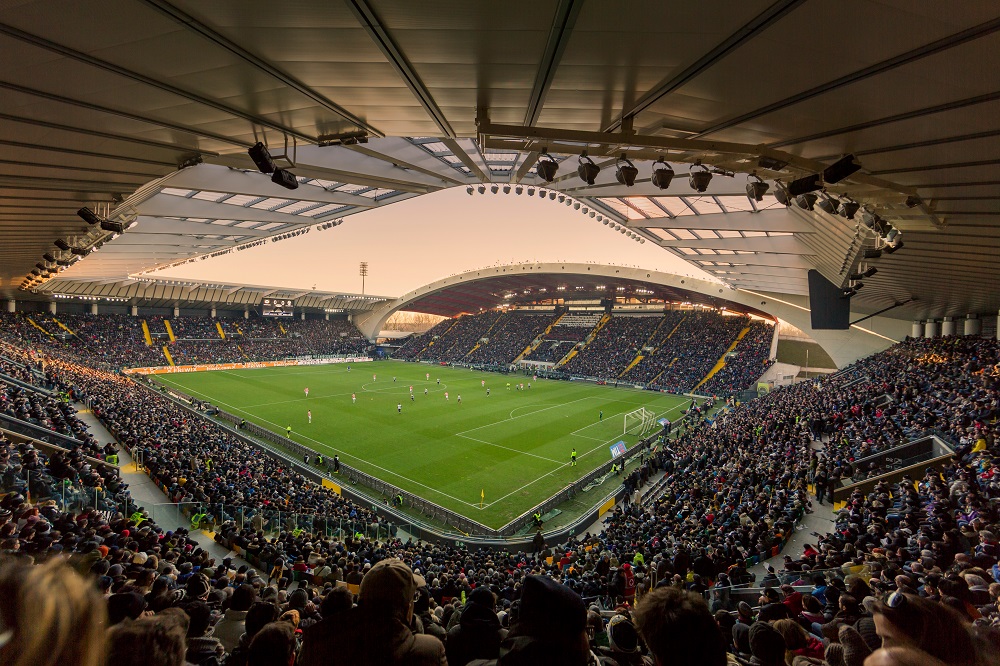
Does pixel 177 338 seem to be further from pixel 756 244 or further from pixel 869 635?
pixel 869 635

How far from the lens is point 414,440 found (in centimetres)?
2458

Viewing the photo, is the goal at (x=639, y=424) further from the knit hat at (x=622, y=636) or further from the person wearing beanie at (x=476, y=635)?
the person wearing beanie at (x=476, y=635)

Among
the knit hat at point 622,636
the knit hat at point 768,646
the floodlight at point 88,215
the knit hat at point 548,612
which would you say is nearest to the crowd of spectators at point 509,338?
the floodlight at point 88,215

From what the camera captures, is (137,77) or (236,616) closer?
(236,616)

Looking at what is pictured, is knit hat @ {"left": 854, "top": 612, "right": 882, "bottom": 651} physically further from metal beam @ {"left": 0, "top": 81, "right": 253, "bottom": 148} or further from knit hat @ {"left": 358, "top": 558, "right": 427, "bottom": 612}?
metal beam @ {"left": 0, "top": 81, "right": 253, "bottom": 148}

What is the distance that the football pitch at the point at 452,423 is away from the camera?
61.4ft

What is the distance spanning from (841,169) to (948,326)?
113 ft

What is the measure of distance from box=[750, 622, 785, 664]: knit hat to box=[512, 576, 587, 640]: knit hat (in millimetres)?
1407

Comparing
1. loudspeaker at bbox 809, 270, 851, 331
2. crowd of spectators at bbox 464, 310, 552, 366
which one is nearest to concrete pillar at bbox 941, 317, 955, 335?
loudspeaker at bbox 809, 270, 851, 331

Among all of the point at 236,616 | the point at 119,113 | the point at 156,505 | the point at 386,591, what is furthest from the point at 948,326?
the point at 156,505

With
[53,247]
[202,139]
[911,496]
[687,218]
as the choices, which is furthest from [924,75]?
[53,247]

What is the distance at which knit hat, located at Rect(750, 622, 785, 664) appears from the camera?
249 centimetres

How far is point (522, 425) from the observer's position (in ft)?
94.2

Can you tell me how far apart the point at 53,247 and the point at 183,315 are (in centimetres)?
5283
